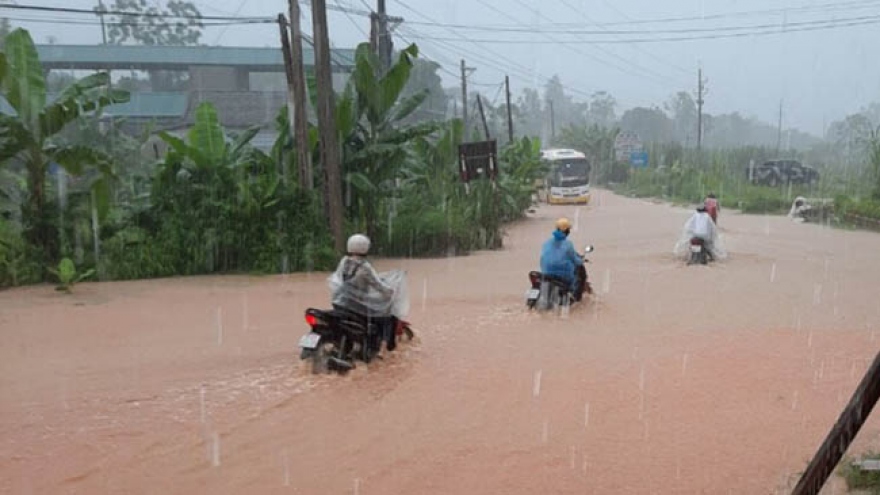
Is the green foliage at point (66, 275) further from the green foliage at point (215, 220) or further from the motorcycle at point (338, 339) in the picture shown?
the motorcycle at point (338, 339)

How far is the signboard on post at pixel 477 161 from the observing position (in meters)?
18.5

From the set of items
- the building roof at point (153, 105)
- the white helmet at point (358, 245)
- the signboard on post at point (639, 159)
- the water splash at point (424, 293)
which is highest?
the building roof at point (153, 105)

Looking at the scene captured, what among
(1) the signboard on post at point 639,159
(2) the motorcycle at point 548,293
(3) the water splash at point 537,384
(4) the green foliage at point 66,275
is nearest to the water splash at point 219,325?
(4) the green foliage at point 66,275

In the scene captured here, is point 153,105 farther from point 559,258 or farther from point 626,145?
point 626,145

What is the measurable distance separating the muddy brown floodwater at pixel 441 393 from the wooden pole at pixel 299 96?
2.72 m

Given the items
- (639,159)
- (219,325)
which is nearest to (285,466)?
(219,325)

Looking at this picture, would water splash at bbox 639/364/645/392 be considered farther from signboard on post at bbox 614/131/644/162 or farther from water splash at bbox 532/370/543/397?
signboard on post at bbox 614/131/644/162

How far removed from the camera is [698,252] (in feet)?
49.2

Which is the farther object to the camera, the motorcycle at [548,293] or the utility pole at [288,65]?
the utility pole at [288,65]

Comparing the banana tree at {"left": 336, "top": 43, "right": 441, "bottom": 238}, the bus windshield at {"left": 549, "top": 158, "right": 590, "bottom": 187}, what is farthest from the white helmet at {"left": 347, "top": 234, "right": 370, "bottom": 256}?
the bus windshield at {"left": 549, "top": 158, "right": 590, "bottom": 187}

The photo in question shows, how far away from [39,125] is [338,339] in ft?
25.5

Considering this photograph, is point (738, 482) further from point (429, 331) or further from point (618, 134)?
point (618, 134)

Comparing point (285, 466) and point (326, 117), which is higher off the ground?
point (326, 117)

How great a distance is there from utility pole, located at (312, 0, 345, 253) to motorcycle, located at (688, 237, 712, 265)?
6.67 meters
